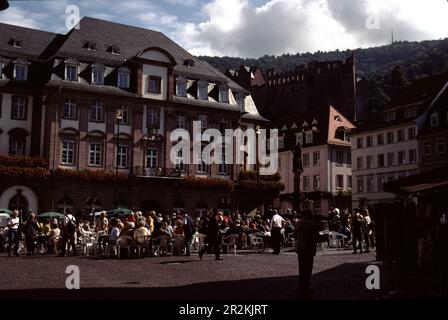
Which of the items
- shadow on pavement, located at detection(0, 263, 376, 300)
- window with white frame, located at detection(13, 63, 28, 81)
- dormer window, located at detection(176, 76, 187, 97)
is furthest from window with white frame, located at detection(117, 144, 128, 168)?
shadow on pavement, located at detection(0, 263, 376, 300)

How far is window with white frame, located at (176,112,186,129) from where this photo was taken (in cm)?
5053

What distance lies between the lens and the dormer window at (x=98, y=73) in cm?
4700

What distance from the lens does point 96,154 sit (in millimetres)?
46531

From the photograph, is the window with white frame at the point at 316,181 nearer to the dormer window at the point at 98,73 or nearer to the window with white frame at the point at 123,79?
the window with white frame at the point at 123,79

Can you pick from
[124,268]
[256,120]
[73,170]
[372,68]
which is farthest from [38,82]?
[372,68]

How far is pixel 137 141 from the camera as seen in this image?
4812cm

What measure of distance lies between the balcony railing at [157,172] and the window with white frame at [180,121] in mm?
3973

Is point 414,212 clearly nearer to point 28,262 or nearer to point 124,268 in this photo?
point 124,268

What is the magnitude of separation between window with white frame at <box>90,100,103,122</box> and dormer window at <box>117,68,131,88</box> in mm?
2507

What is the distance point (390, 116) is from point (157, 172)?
26.9m

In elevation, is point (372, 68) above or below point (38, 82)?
above

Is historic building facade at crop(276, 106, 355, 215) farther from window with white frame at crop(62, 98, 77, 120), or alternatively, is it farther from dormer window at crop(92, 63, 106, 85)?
window with white frame at crop(62, 98, 77, 120)

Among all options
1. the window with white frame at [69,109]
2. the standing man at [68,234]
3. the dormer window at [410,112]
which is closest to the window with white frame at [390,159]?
the dormer window at [410,112]

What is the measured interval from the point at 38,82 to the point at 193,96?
13.1 meters
